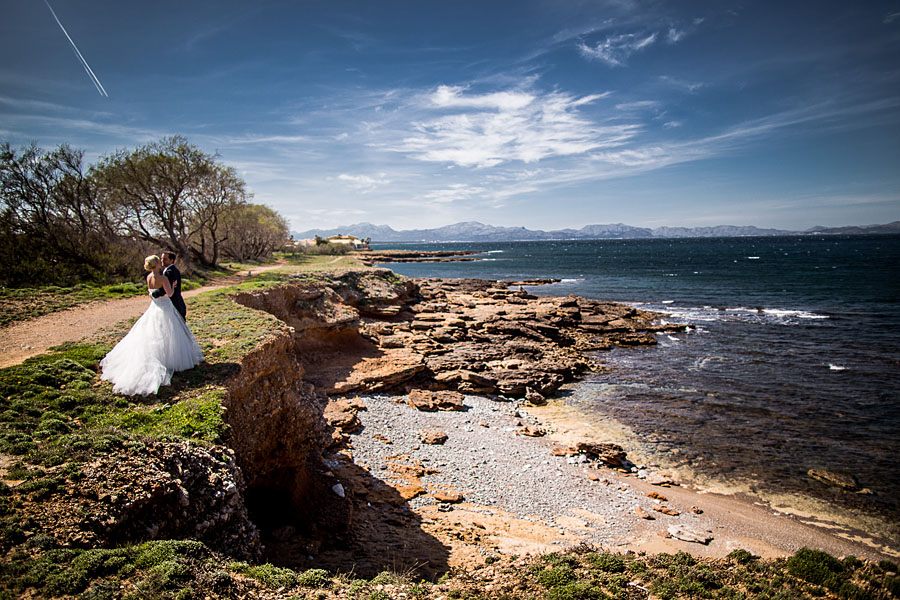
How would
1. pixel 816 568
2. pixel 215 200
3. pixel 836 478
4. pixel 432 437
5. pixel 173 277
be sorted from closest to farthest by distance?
pixel 816 568 → pixel 173 277 → pixel 836 478 → pixel 432 437 → pixel 215 200

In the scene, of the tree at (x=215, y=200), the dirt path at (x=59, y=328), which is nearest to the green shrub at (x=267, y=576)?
the dirt path at (x=59, y=328)

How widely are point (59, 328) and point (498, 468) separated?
13924 mm

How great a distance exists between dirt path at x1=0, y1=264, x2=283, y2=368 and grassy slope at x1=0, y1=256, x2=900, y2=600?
215 centimetres

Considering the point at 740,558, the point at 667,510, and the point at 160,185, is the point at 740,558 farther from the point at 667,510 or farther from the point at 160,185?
the point at 160,185

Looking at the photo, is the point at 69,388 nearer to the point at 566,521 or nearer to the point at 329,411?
the point at 329,411

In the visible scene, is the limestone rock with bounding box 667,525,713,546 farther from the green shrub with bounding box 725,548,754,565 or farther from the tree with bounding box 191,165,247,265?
the tree with bounding box 191,165,247,265

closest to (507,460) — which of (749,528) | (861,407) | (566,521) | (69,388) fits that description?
(566,521)

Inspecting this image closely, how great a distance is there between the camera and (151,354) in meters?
7.75

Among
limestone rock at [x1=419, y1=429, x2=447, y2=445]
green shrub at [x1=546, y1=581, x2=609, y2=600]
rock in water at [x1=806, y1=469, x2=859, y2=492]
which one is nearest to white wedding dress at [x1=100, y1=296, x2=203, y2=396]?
green shrub at [x1=546, y1=581, x2=609, y2=600]

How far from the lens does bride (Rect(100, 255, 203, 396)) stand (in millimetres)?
7375

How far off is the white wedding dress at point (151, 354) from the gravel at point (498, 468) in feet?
20.7

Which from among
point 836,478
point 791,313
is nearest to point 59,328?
point 836,478

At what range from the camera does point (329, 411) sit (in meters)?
15.3

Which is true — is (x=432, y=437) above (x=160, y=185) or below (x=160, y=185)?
below
